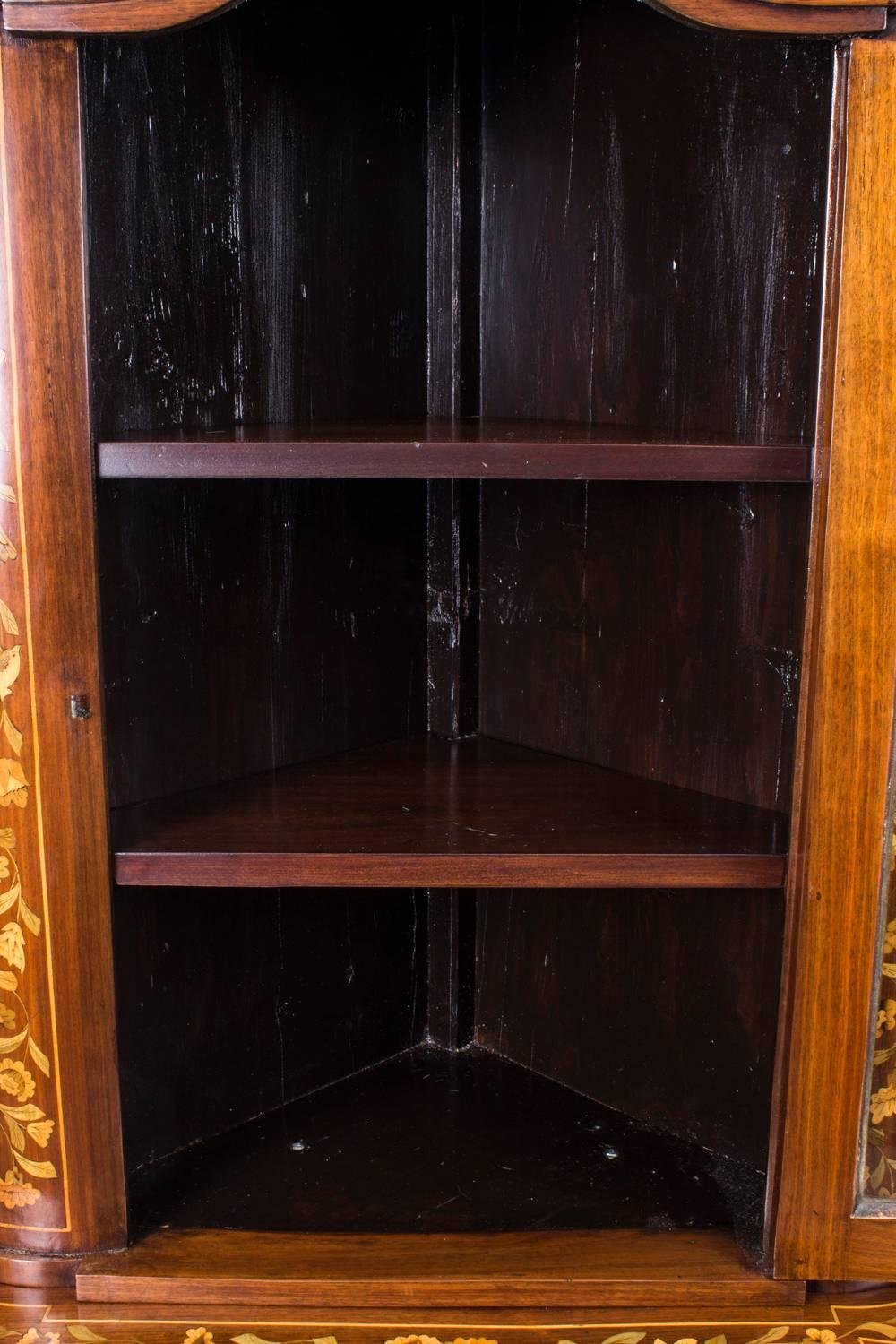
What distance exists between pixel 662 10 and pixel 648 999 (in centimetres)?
129

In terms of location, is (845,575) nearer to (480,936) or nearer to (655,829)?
(655,829)

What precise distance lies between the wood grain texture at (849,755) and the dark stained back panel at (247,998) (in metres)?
0.77

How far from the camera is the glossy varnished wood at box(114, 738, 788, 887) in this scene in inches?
65.1

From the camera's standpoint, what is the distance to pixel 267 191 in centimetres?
191

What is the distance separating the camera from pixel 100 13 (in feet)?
4.77

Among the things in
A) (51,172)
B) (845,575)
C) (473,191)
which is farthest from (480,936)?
(51,172)

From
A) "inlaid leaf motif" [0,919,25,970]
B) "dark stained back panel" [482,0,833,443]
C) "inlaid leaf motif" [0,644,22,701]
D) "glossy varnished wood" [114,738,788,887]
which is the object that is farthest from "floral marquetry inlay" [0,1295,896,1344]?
"dark stained back panel" [482,0,833,443]

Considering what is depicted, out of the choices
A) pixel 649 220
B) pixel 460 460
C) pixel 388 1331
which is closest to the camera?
pixel 460 460

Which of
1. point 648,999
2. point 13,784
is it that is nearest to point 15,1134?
point 13,784

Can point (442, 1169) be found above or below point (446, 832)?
below

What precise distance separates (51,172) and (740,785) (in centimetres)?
111

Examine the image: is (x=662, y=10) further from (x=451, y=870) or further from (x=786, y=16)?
(x=451, y=870)

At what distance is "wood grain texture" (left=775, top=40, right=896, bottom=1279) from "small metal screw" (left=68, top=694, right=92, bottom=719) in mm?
792

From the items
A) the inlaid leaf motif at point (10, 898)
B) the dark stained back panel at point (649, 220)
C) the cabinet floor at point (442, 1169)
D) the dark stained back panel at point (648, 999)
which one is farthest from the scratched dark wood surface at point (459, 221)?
the cabinet floor at point (442, 1169)
